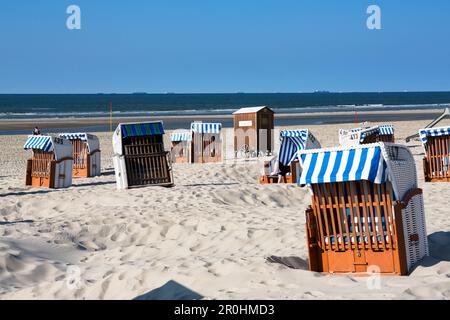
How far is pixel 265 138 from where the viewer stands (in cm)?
2397

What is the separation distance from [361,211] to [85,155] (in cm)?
1305

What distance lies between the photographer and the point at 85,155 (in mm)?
19578

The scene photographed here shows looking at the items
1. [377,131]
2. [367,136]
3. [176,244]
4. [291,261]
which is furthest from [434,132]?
[291,261]

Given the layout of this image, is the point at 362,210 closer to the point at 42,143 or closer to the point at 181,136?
the point at 42,143

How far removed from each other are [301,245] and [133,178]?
267 inches

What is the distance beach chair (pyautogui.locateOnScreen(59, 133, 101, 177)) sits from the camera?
A: 1928 centimetres

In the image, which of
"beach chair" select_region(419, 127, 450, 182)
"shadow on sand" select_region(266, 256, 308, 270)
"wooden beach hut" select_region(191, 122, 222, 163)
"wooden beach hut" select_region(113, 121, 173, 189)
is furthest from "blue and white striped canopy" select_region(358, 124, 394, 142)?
"shadow on sand" select_region(266, 256, 308, 270)

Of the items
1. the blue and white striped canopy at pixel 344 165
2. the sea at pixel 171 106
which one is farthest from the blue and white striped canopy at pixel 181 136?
the sea at pixel 171 106

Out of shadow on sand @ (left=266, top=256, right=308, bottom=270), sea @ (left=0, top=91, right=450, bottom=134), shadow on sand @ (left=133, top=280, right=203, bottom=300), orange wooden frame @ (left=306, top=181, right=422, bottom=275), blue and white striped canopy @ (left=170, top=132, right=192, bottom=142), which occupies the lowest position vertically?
shadow on sand @ (left=133, top=280, right=203, bottom=300)

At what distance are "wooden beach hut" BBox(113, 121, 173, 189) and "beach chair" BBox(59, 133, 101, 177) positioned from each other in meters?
3.77

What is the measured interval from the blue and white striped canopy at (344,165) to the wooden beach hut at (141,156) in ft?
26.5

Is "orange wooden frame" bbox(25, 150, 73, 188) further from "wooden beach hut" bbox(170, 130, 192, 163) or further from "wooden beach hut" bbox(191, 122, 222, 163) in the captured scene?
"wooden beach hut" bbox(170, 130, 192, 163)
